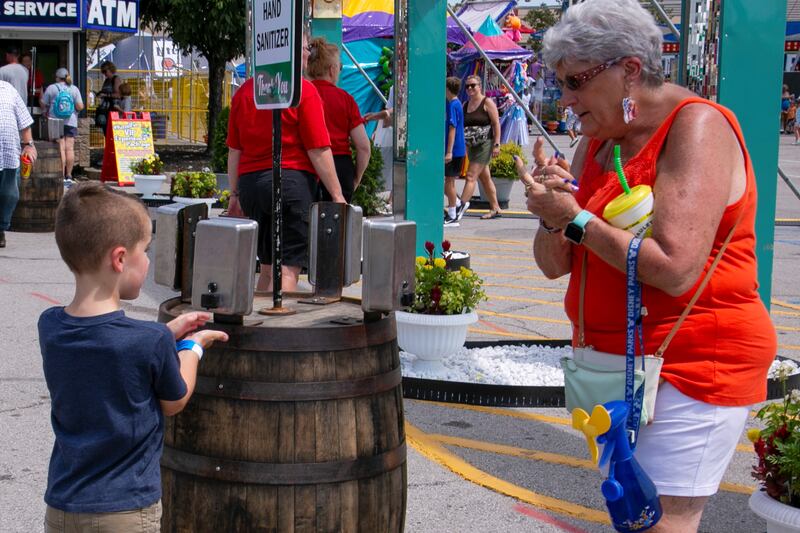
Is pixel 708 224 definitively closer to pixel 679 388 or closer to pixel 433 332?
pixel 679 388

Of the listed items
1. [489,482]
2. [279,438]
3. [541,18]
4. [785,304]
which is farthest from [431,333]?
[541,18]

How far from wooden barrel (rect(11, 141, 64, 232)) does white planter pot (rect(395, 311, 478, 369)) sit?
741 centimetres

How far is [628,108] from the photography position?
2.71 m

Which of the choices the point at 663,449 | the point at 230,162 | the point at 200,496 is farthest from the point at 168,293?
the point at 663,449

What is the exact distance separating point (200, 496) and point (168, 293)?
19.3ft

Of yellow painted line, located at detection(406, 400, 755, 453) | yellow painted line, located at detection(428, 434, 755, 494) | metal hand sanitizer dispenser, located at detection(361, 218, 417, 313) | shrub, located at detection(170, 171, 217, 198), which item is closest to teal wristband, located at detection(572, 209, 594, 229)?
metal hand sanitizer dispenser, located at detection(361, 218, 417, 313)

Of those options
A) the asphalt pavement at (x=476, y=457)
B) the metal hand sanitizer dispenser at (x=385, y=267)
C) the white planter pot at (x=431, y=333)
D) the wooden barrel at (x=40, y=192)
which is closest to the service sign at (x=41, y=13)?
the wooden barrel at (x=40, y=192)

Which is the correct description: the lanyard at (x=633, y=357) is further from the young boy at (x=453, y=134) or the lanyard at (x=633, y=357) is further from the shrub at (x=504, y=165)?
the shrub at (x=504, y=165)

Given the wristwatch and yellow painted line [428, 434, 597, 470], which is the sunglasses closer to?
the wristwatch

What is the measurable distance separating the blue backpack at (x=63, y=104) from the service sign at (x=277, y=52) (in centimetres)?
1460

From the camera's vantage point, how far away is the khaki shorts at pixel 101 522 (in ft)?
8.87

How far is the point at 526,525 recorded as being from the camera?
4.36 metres

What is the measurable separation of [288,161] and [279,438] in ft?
10.7

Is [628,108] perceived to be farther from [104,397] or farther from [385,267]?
[104,397]
